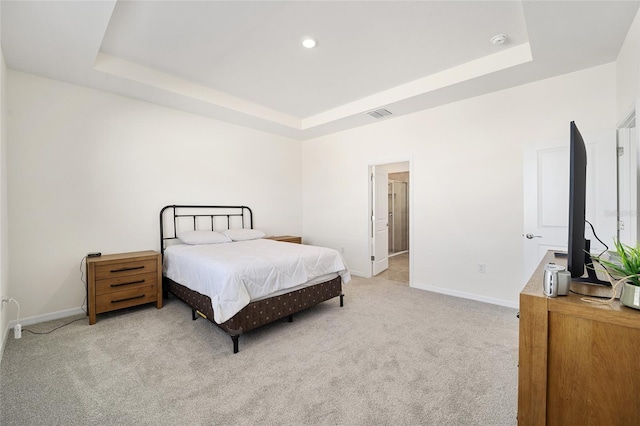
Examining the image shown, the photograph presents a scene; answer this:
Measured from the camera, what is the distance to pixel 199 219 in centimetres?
413

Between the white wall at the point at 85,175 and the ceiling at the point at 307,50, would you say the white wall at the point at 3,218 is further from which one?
the ceiling at the point at 307,50

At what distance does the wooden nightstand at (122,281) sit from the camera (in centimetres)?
283

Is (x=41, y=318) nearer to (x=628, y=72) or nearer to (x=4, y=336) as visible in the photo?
(x=4, y=336)

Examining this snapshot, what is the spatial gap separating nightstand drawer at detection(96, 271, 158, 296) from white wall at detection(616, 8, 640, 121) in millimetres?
4680

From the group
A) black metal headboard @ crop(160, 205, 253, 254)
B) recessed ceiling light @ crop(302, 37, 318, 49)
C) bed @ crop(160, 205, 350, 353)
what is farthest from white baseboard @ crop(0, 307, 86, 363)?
recessed ceiling light @ crop(302, 37, 318, 49)

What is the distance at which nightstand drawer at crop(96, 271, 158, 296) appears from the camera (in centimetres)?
289

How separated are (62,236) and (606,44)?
18.2 ft

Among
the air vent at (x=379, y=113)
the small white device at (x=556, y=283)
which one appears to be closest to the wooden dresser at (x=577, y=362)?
the small white device at (x=556, y=283)

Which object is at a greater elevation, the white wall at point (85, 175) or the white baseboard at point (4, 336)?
the white wall at point (85, 175)

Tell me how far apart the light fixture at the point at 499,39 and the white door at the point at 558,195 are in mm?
1151

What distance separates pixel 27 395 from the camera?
5.80 ft

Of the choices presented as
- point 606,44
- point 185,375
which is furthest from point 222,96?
point 606,44

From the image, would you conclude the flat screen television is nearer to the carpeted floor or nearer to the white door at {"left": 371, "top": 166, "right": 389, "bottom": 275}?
the carpeted floor

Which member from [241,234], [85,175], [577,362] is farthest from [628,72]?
[85,175]
